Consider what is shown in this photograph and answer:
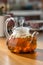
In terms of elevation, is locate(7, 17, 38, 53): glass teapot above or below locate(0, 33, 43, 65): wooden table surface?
above

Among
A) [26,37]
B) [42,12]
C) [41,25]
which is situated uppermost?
[26,37]

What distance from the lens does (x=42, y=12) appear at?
4.98 metres

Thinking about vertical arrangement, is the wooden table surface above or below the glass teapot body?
below

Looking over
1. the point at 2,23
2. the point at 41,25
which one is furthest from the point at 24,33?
the point at 41,25

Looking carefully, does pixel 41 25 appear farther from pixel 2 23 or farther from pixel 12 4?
pixel 12 4

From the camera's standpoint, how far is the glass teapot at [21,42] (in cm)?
93

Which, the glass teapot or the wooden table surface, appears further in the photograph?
the glass teapot

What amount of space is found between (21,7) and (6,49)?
4362 mm

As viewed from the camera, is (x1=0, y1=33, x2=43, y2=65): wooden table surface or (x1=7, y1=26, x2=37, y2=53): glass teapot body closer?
(x1=0, y1=33, x2=43, y2=65): wooden table surface

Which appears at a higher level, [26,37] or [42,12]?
[26,37]

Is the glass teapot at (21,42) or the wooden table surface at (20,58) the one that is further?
the glass teapot at (21,42)

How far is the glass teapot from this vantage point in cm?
93

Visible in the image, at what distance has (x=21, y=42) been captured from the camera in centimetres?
93

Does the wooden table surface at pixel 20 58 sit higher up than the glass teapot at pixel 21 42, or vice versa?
the glass teapot at pixel 21 42
